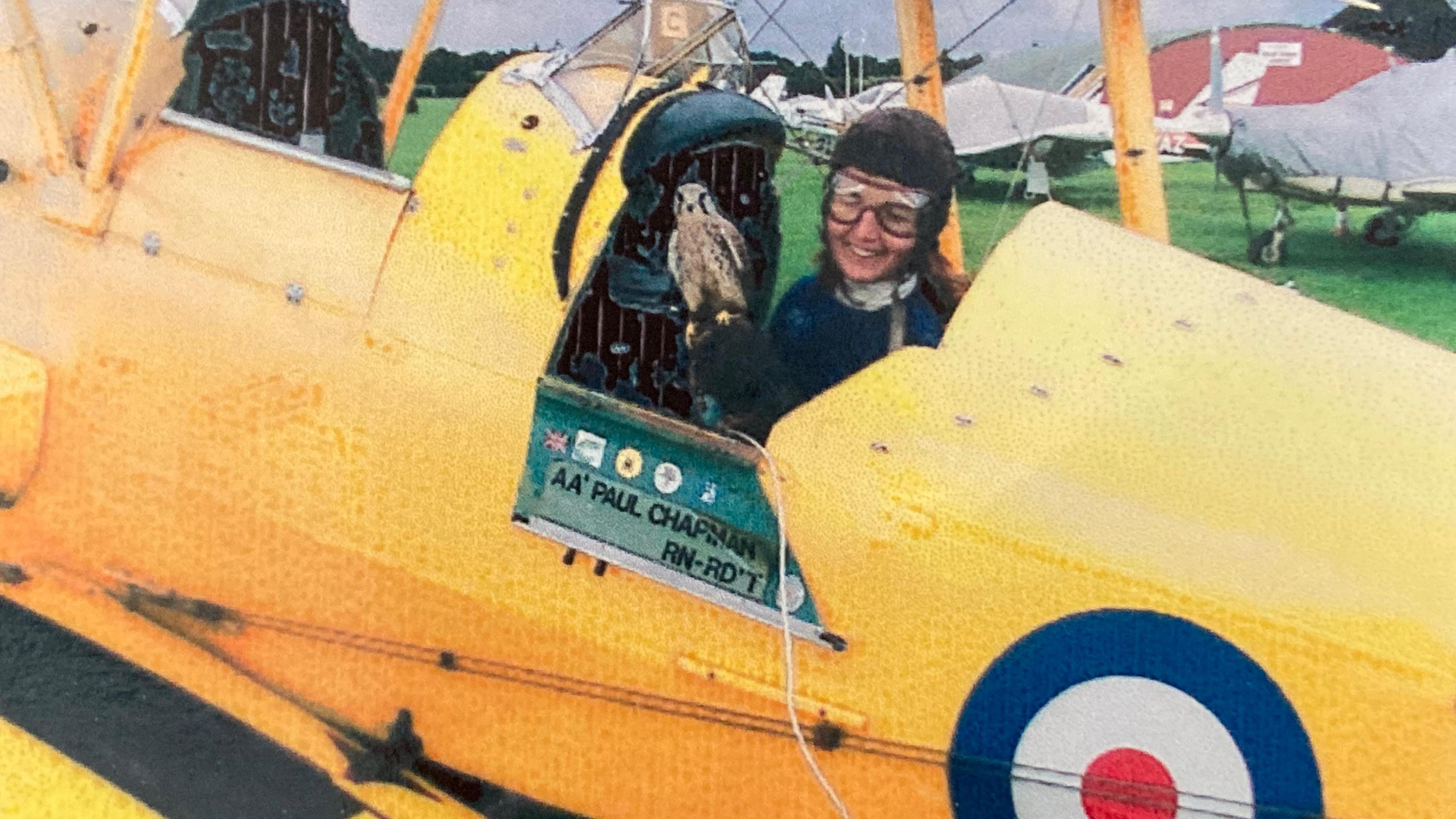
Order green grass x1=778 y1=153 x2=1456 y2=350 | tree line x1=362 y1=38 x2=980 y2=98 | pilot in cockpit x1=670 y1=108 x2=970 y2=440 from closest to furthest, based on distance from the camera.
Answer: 1. pilot in cockpit x1=670 y1=108 x2=970 y2=440
2. tree line x1=362 y1=38 x2=980 y2=98
3. green grass x1=778 y1=153 x2=1456 y2=350

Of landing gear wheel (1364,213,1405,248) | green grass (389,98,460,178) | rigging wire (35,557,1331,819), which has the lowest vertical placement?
rigging wire (35,557,1331,819)

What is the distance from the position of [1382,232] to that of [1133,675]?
80.2 inches

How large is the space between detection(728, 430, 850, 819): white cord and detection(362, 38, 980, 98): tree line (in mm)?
814

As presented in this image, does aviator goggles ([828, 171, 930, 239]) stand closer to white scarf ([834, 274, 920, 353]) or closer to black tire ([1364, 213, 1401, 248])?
white scarf ([834, 274, 920, 353])

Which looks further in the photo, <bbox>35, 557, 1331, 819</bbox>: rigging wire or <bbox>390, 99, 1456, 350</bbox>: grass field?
<bbox>390, 99, 1456, 350</bbox>: grass field

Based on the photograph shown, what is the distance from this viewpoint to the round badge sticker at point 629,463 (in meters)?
1.71

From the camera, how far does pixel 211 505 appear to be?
202 cm

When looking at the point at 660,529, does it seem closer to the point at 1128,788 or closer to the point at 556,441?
the point at 556,441

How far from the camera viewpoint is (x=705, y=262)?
1.75m

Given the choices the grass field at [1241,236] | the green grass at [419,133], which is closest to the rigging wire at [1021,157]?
the grass field at [1241,236]

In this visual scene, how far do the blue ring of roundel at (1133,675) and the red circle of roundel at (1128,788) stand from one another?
10cm

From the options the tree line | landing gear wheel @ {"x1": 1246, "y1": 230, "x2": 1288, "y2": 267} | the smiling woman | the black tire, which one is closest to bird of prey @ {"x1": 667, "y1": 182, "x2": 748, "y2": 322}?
the smiling woman

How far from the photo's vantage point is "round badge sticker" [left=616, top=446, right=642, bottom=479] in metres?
1.71

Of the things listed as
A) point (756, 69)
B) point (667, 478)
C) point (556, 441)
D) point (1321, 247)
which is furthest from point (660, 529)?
point (1321, 247)
